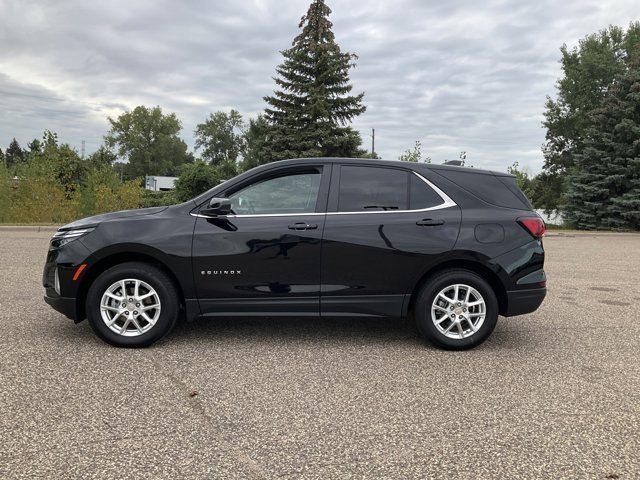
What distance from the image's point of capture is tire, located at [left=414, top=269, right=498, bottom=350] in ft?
14.8

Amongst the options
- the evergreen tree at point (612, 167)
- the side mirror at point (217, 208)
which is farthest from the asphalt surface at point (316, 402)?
the evergreen tree at point (612, 167)

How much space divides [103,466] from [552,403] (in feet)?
9.18

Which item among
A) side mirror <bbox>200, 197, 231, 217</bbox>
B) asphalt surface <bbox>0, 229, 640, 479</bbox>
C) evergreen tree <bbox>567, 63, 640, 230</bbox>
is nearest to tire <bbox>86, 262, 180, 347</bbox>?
asphalt surface <bbox>0, 229, 640, 479</bbox>

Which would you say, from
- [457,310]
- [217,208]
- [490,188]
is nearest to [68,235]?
[217,208]

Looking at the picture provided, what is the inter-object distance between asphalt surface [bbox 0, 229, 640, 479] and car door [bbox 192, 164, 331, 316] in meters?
0.42

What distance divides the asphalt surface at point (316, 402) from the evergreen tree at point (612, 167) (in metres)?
21.3

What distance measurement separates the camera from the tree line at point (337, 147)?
19.4 meters

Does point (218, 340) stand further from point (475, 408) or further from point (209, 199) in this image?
point (475, 408)

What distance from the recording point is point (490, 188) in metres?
4.73

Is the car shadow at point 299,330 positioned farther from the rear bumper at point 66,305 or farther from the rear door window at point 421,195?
the rear door window at point 421,195

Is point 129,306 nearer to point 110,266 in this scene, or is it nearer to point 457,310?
point 110,266

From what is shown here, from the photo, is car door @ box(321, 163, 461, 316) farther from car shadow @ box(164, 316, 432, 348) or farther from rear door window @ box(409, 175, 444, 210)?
car shadow @ box(164, 316, 432, 348)

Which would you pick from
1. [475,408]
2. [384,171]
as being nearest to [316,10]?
[384,171]

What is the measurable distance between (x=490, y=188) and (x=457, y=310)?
1162 mm
